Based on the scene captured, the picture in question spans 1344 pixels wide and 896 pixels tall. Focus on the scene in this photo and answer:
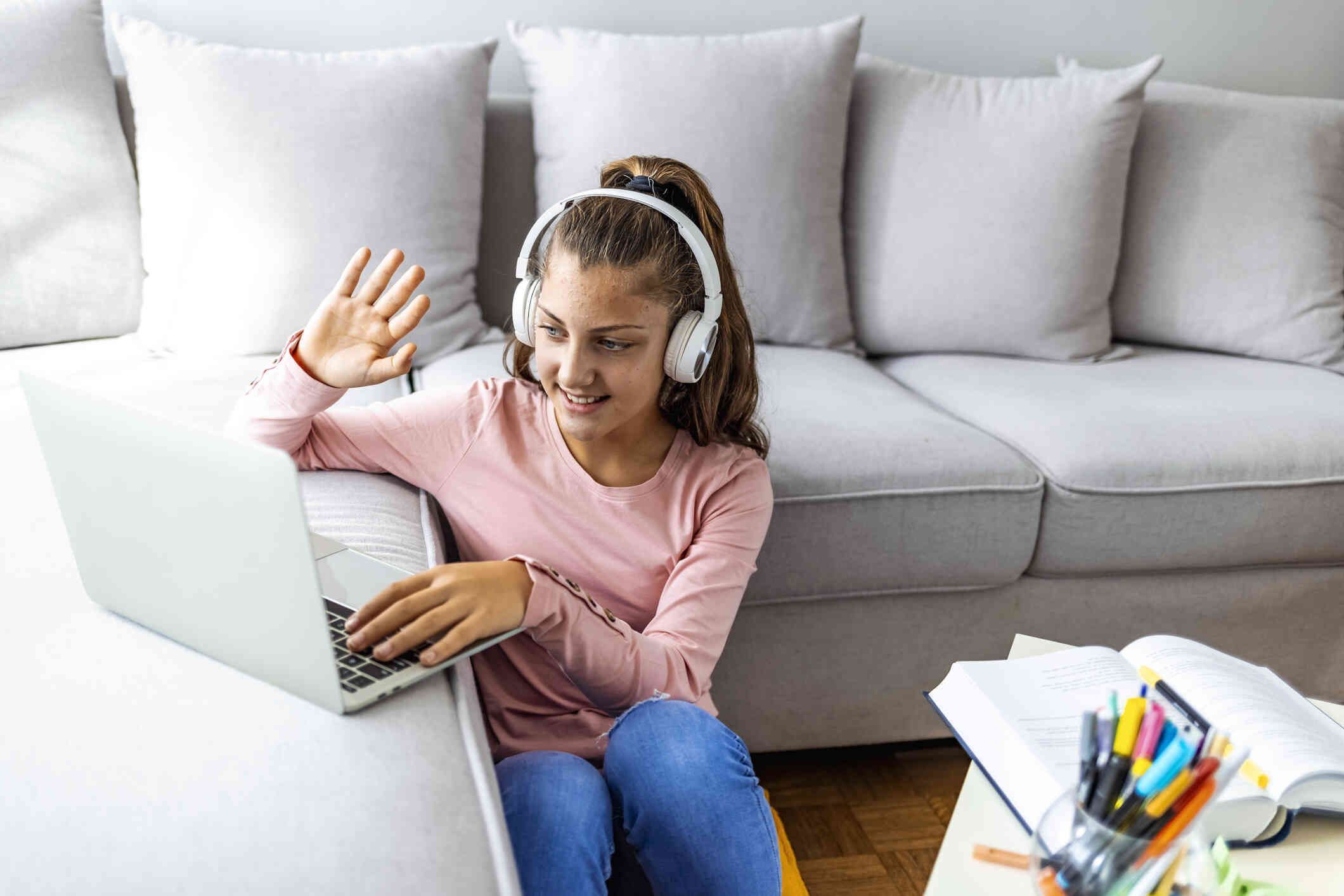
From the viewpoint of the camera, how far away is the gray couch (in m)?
0.96

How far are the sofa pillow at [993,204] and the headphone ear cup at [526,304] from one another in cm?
95

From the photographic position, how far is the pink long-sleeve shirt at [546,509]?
3.25ft

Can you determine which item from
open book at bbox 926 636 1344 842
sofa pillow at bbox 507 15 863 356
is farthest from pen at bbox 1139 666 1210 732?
sofa pillow at bbox 507 15 863 356

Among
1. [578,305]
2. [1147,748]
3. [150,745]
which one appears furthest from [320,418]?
[1147,748]

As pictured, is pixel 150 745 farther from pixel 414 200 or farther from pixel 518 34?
pixel 518 34

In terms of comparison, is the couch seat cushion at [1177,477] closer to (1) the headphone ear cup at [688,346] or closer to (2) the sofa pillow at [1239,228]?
(2) the sofa pillow at [1239,228]

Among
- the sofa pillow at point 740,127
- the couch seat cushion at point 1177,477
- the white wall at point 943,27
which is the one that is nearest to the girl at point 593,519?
the couch seat cushion at point 1177,477

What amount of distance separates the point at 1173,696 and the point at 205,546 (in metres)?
0.72

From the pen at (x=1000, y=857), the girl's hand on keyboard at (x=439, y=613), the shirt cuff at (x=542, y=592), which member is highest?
the girl's hand on keyboard at (x=439, y=613)


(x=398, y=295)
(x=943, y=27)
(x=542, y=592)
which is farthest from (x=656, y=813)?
(x=943, y=27)

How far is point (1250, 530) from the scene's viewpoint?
1464 millimetres

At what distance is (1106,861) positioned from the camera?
0.58 meters

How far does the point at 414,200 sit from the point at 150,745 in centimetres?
109

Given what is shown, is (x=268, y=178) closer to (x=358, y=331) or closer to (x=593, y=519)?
(x=358, y=331)
